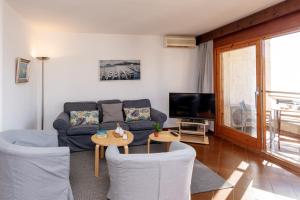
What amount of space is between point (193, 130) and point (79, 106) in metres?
2.49

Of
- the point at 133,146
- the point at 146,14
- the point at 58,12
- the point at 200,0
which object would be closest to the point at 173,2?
the point at 200,0

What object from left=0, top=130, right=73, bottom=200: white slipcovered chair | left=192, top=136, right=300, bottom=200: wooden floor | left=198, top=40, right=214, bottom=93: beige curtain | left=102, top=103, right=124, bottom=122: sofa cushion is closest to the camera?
left=0, top=130, right=73, bottom=200: white slipcovered chair

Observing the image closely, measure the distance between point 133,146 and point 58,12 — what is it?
2.66 meters

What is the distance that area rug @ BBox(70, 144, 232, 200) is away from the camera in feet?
8.38

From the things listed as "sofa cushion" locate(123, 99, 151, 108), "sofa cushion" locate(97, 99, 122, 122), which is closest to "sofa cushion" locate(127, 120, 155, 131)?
"sofa cushion" locate(123, 99, 151, 108)

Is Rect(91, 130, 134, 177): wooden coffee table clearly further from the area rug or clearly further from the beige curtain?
the beige curtain

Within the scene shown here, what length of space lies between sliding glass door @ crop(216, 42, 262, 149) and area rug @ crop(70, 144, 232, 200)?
143 cm

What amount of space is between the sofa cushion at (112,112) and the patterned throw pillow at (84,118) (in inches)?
8.1

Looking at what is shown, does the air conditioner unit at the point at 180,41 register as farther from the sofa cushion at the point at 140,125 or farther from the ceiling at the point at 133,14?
the sofa cushion at the point at 140,125

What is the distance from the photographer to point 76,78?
497 cm

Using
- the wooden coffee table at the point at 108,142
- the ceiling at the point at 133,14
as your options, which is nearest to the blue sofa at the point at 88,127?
the wooden coffee table at the point at 108,142

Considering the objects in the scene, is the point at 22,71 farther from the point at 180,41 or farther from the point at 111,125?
the point at 180,41

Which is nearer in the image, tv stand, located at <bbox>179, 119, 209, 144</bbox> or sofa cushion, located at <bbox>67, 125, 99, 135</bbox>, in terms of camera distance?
Answer: sofa cushion, located at <bbox>67, 125, 99, 135</bbox>

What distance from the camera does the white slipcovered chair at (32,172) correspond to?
6.50 ft
